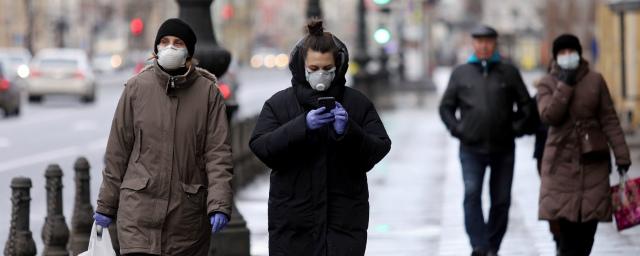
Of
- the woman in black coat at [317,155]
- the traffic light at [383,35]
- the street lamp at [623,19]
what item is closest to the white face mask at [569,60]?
the woman in black coat at [317,155]

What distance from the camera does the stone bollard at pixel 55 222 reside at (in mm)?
11656

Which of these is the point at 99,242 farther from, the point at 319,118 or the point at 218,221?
the point at 319,118

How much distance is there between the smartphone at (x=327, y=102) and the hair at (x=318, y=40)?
20 centimetres

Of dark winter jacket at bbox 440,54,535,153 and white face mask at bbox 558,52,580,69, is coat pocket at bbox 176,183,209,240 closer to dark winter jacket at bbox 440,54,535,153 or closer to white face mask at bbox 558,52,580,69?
white face mask at bbox 558,52,580,69

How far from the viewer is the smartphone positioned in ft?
22.6

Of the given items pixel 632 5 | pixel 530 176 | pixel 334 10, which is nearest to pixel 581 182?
pixel 530 176

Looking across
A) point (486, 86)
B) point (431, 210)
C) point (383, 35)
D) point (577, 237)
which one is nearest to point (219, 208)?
point (577, 237)

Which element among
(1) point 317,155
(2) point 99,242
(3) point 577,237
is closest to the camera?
(1) point 317,155

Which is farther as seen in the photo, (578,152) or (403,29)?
(403,29)

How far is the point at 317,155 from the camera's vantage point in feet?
23.5

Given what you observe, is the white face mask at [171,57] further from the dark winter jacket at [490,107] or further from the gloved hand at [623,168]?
the dark winter jacket at [490,107]

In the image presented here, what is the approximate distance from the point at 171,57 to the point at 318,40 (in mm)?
737

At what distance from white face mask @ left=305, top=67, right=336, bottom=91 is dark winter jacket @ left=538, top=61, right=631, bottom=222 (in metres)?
3.68

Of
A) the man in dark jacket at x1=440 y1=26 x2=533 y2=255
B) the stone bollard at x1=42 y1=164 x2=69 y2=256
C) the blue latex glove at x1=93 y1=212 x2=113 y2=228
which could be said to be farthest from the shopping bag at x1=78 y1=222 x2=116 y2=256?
the man in dark jacket at x1=440 y1=26 x2=533 y2=255
